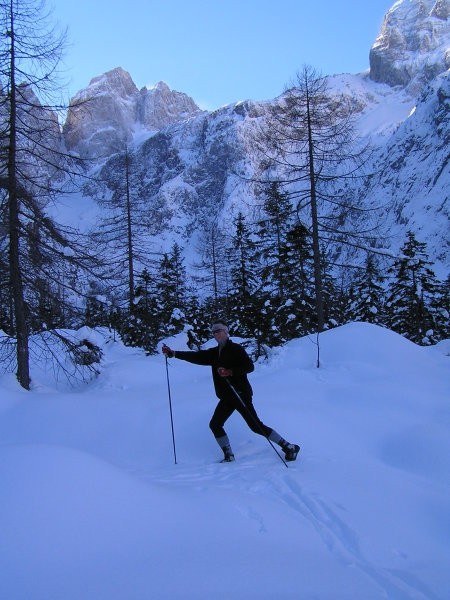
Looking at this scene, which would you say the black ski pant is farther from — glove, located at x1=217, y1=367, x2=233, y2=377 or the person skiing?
glove, located at x1=217, y1=367, x2=233, y2=377

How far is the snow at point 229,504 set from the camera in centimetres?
275

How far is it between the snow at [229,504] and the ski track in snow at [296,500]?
0.05 ft

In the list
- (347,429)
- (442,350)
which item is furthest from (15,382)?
(442,350)

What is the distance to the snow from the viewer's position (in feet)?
9.02

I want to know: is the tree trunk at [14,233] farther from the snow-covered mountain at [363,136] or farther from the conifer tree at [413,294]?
the snow-covered mountain at [363,136]

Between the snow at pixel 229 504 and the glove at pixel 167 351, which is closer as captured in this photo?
the snow at pixel 229 504

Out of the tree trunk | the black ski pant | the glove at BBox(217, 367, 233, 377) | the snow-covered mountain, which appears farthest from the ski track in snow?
the snow-covered mountain

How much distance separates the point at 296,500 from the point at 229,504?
0.69 meters

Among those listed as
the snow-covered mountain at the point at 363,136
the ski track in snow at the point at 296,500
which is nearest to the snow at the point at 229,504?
the ski track in snow at the point at 296,500

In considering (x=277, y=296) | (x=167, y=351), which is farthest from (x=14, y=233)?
(x=277, y=296)

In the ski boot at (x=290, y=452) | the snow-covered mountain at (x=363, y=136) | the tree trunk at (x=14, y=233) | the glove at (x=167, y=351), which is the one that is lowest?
the ski boot at (x=290, y=452)

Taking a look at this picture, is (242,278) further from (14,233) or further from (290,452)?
(290,452)

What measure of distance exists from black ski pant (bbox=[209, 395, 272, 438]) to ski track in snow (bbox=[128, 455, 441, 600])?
0.42 meters

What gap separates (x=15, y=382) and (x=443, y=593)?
10.2m
